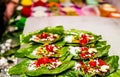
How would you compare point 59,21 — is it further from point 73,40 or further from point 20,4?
point 20,4

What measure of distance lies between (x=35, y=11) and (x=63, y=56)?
37.7 inches

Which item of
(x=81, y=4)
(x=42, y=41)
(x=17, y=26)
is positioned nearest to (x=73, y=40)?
(x=42, y=41)

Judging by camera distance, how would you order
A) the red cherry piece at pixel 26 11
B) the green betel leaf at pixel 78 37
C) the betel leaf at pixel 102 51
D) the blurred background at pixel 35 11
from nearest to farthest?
the betel leaf at pixel 102 51
the green betel leaf at pixel 78 37
the blurred background at pixel 35 11
the red cherry piece at pixel 26 11

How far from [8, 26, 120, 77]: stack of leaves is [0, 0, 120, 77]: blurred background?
1.70 ft

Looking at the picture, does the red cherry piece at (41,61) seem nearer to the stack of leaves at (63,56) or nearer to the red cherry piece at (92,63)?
the stack of leaves at (63,56)

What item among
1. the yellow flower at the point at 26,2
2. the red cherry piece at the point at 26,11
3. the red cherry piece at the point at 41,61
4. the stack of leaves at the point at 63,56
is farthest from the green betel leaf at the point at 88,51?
the yellow flower at the point at 26,2

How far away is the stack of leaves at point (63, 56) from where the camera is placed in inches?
37.0

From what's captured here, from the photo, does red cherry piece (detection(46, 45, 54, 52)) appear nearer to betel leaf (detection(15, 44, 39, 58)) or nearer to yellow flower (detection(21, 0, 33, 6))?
betel leaf (detection(15, 44, 39, 58))

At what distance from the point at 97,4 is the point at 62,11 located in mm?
271

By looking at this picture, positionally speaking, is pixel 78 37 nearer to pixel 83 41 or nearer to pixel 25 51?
pixel 83 41

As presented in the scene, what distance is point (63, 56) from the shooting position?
1.03 meters

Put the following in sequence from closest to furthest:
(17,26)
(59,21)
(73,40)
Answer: (73,40), (59,21), (17,26)

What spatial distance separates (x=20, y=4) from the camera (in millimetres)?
2043

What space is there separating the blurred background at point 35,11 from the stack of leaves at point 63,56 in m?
0.52
